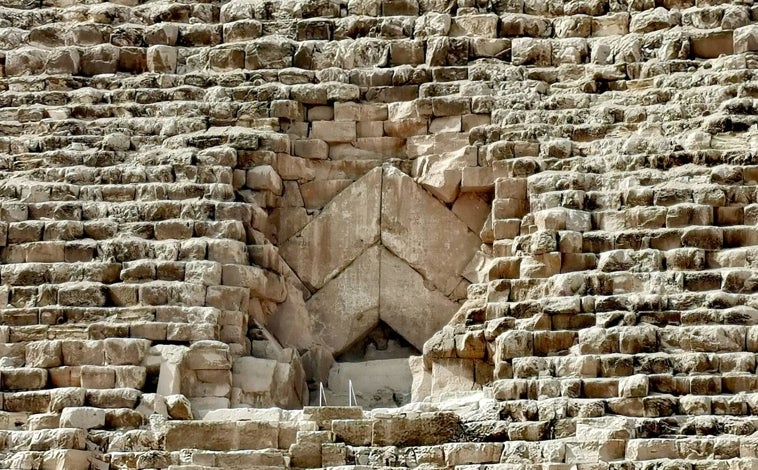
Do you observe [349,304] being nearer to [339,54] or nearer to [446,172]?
[446,172]

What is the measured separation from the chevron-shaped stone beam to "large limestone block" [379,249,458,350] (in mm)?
10

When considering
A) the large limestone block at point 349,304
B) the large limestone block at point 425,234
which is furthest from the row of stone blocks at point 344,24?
the large limestone block at point 349,304

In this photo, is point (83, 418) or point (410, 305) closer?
point (83, 418)

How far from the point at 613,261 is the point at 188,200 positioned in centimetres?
445

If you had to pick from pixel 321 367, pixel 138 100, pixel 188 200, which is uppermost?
pixel 138 100

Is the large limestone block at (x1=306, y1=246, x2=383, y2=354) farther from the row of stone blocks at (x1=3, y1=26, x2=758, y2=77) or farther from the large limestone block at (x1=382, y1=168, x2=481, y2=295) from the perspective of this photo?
the row of stone blocks at (x1=3, y1=26, x2=758, y2=77)

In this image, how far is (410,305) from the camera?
20.3 metres

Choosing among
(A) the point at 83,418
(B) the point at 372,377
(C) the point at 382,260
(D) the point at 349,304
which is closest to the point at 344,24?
(C) the point at 382,260

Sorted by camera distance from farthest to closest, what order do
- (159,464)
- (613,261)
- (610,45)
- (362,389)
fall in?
(610,45) < (362,389) < (613,261) < (159,464)

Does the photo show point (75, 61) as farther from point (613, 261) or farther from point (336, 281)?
point (613, 261)

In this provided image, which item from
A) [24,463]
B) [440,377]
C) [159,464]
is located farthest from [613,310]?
[24,463]

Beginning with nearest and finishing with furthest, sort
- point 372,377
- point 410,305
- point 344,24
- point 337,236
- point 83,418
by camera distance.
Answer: point 83,418, point 372,377, point 410,305, point 337,236, point 344,24

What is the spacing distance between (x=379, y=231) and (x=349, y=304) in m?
0.84

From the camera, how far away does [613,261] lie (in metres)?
18.7
